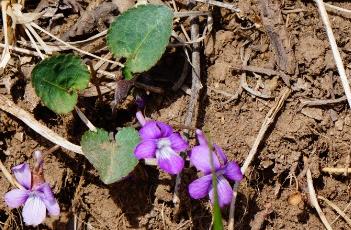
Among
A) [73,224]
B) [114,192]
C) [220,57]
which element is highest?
[220,57]

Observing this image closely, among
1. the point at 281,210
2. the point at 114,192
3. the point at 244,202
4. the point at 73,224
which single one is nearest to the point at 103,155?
the point at 114,192

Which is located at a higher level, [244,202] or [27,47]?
[27,47]

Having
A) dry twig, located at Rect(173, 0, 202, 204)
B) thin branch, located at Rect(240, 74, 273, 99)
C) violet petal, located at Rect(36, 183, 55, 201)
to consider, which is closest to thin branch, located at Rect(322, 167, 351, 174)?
thin branch, located at Rect(240, 74, 273, 99)

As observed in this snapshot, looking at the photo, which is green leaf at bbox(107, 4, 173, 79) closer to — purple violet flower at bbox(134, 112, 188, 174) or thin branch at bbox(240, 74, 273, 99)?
purple violet flower at bbox(134, 112, 188, 174)

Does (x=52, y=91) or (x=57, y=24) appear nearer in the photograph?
(x=52, y=91)

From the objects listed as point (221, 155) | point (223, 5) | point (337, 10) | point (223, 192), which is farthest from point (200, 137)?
point (337, 10)

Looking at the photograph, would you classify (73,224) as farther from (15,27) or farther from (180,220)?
(15,27)
